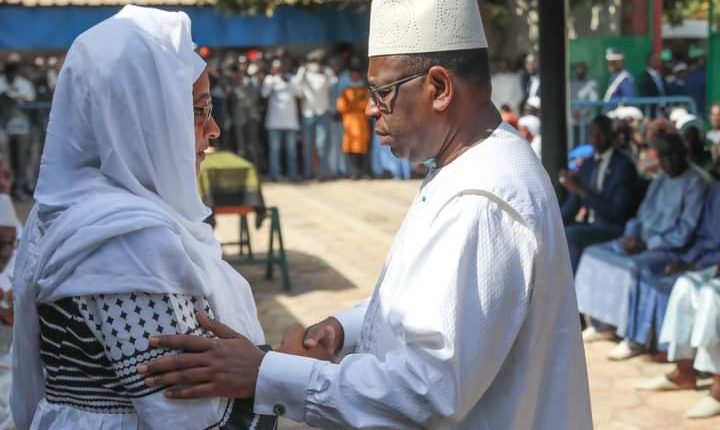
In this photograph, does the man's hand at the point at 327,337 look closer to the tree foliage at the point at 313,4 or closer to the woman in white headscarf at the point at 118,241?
the woman in white headscarf at the point at 118,241

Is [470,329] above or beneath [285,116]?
above

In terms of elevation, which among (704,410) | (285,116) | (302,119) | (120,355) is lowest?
(704,410)

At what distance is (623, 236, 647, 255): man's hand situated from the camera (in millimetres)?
7023

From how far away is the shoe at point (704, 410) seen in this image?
5633 millimetres

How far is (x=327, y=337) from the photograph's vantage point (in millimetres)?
2309

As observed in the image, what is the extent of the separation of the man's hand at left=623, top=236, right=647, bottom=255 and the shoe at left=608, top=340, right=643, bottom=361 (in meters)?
0.59

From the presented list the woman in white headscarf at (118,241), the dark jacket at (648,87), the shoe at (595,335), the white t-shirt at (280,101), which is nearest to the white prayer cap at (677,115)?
the dark jacket at (648,87)

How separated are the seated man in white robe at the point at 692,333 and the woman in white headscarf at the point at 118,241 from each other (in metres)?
4.30

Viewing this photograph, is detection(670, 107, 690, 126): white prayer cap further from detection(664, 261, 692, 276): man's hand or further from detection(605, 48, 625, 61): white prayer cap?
detection(664, 261, 692, 276): man's hand

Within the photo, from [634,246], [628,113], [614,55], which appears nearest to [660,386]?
[634,246]

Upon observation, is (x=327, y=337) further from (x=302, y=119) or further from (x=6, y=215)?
(x=302, y=119)

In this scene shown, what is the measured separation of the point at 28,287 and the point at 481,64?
3.07 feet

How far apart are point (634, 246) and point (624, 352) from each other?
0.69 m

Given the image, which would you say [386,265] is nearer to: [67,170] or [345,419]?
[345,419]
